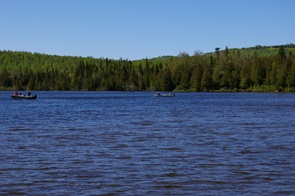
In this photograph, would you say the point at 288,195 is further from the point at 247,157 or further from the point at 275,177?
the point at 247,157

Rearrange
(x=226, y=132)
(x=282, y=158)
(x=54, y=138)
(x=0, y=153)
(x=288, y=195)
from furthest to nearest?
1. (x=226, y=132)
2. (x=54, y=138)
3. (x=0, y=153)
4. (x=282, y=158)
5. (x=288, y=195)

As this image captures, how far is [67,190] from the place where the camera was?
63.0ft

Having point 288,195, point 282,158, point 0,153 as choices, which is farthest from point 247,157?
point 0,153

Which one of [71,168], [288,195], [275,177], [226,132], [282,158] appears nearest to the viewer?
[288,195]

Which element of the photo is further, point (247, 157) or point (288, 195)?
point (247, 157)

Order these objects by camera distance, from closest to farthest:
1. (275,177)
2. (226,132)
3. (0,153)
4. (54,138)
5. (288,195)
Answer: (288,195) < (275,177) < (0,153) < (54,138) < (226,132)

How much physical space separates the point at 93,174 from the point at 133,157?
491 cm

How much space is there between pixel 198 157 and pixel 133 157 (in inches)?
130

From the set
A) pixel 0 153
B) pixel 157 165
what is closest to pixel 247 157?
pixel 157 165

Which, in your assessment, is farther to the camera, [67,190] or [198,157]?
[198,157]

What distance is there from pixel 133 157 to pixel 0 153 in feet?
23.8

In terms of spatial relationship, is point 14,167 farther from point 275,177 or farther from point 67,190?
point 275,177

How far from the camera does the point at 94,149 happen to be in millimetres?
29750

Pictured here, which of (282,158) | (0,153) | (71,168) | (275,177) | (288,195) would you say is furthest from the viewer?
(0,153)
